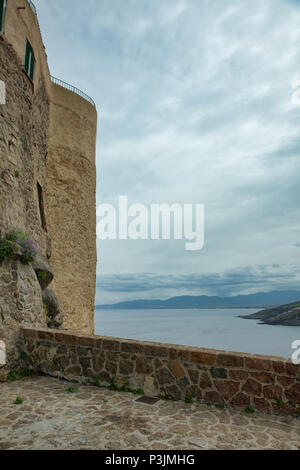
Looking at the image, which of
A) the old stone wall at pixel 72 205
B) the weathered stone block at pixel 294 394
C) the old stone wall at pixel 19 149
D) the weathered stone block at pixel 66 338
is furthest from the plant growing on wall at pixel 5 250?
the old stone wall at pixel 72 205

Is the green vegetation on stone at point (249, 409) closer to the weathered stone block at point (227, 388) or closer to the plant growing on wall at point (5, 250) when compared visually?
the weathered stone block at point (227, 388)

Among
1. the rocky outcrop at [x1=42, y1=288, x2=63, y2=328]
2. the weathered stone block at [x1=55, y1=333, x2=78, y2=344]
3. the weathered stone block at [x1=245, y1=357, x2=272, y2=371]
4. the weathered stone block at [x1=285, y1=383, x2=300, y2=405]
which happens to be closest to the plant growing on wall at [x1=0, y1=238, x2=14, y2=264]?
the weathered stone block at [x1=55, y1=333, x2=78, y2=344]

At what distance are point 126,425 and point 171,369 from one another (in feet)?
4.26

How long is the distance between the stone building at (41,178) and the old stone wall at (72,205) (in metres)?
0.05

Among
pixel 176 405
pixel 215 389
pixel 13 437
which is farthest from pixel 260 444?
pixel 13 437

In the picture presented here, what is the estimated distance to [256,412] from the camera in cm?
447

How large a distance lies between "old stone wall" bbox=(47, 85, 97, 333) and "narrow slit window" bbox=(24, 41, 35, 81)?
3.59m

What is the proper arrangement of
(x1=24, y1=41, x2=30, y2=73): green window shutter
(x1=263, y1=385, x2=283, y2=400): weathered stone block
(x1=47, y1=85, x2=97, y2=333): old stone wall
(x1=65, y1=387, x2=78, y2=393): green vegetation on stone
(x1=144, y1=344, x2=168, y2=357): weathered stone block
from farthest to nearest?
(x1=47, y1=85, x2=97, y2=333): old stone wall
(x1=24, y1=41, x2=30, y2=73): green window shutter
(x1=65, y1=387, x2=78, y2=393): green vegetation on stone
(x1=144, y1=344, x2=168, y2=357): weathered stone block
(x1=263, y1=385, x2=283, y2=400): weathered stone block

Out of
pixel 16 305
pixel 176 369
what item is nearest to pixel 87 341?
pixel 176 369

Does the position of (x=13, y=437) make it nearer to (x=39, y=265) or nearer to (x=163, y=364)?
(x=163, y=364)

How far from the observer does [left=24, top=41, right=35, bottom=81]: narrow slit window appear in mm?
10341

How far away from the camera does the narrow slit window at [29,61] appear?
10.3 m

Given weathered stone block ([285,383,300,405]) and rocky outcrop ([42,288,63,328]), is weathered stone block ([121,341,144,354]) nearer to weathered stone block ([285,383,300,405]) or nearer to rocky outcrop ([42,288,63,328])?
weathered stone block ([285,383,300,405])

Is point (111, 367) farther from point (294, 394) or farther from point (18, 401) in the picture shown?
point (294, 394)
